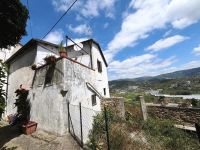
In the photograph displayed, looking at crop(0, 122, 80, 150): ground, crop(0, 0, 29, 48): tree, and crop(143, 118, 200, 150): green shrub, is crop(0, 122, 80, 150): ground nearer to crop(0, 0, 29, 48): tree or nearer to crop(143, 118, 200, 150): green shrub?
crop(143, 118, 200, 150): green shrub

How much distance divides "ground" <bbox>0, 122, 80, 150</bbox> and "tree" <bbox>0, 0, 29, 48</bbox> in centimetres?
521

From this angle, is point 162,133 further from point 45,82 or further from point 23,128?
point 23,128

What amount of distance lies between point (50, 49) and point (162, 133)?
1094cm

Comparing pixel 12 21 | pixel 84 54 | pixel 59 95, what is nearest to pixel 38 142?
pixel 59 95

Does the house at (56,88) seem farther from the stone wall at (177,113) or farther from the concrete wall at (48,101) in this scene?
the stone wall at (177,113)

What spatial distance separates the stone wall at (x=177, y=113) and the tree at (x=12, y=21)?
435 inches

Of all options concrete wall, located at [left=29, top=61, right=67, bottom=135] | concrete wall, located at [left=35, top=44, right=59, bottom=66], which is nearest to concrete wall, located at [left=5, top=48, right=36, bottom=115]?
concrete wall, located at [left=35, top=44, right=59, bottom=66]

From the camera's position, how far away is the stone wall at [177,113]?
35.5 ft

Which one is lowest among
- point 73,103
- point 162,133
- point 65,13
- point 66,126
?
point 162,133

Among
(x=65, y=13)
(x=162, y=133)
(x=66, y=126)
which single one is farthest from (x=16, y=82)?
(x=162, y=133)

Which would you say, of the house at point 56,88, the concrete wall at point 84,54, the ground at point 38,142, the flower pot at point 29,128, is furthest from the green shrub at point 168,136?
the concrete wall at point 84,54

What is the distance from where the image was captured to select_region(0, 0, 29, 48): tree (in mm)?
8070

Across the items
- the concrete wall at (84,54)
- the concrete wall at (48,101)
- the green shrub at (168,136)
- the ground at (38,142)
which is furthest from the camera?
the concrete wall at (84,54)

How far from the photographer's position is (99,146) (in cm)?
720
